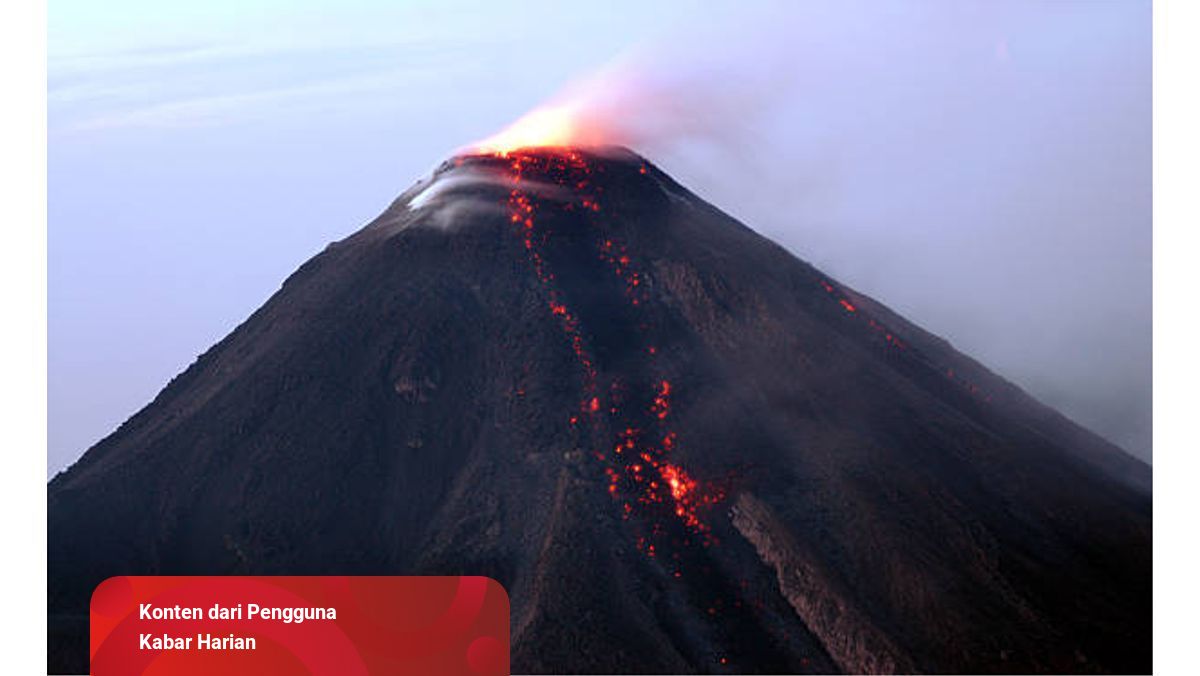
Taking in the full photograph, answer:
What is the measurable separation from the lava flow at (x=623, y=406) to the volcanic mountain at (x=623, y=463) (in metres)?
0.06

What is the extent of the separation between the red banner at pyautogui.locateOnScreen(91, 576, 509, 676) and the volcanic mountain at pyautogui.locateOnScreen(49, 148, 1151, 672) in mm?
2074

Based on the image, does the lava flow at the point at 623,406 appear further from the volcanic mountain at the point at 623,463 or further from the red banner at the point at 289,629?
the red banner at the point at 289,629

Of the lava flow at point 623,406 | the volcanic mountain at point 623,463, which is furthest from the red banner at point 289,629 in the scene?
the lava flow at point 623,406

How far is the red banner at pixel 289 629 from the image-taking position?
16.2m

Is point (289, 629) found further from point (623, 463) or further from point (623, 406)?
point (623, 406)

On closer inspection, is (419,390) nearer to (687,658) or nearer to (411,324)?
(411,324)

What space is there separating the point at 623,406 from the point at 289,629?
950 cm

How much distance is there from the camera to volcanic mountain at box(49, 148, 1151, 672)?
19766mm

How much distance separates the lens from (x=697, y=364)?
82.3ft

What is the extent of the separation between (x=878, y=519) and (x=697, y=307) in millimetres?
6886

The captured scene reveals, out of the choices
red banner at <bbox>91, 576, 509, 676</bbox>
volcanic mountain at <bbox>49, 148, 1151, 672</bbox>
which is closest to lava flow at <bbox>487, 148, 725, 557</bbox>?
volcanic mountain at <bbox>49, 148, 1151, 672</bbox>

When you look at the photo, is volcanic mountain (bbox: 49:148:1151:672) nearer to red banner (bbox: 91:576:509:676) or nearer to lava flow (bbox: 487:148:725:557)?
lava flow (bbox: 487:148:725:557)

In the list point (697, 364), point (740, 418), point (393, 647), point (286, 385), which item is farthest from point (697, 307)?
point (393, 647)

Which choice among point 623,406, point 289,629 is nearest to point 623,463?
point 623,406
